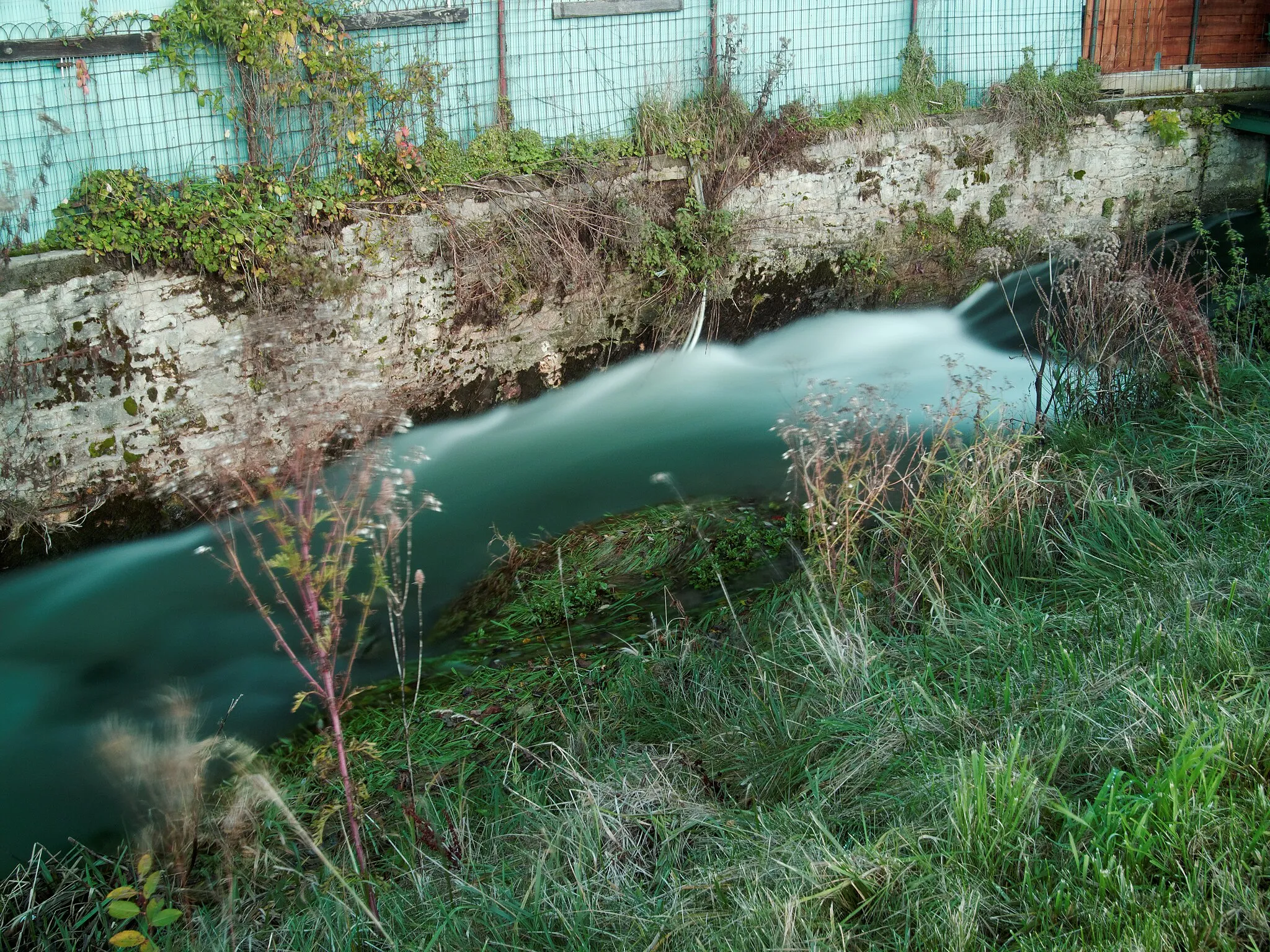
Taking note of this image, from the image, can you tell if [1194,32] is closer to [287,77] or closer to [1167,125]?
[1167,125]

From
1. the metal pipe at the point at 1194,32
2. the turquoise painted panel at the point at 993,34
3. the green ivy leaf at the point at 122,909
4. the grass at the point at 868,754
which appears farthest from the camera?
the metal pipe at the point at 1194,32

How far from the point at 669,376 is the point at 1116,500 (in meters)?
4.40

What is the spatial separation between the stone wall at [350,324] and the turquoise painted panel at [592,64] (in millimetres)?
730

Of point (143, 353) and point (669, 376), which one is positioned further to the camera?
point (669, 376)

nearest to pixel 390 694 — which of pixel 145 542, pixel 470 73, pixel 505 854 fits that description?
pixel 505 854

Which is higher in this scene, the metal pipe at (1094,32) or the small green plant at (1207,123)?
the metal pipe at (1094,32)

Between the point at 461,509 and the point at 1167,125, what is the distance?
8245 millimetres

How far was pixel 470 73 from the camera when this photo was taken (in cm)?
817

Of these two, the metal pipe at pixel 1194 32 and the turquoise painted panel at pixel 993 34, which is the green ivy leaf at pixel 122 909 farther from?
the metal pipe at pixel 1194 32

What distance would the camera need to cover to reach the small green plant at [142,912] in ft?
8.82

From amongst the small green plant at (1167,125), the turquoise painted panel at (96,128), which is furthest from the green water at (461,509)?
the turquoise painted panel at (96,128)

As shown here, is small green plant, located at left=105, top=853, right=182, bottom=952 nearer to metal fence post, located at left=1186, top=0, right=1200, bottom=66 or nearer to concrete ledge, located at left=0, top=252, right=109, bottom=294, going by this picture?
concrete ledge, located at left=0, top=252, right=109, bottom=294

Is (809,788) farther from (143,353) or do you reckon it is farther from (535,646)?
(143,353)

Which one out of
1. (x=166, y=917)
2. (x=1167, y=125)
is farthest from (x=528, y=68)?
(x=166, y=917)
